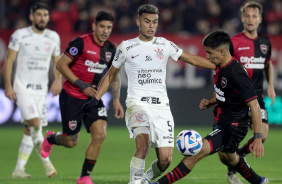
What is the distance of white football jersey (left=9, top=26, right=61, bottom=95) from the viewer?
35.1 feet

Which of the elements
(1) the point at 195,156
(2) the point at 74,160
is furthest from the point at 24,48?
(1) the point at 195,156

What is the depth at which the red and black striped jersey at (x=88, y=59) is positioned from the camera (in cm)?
935

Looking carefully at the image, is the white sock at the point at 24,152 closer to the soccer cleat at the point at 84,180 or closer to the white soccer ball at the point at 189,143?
the soccer cleat at the point at 84,180

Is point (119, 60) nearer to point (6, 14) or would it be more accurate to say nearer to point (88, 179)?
point (88, 179)

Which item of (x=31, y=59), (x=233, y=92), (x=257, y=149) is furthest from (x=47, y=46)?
(x=257, y=149)

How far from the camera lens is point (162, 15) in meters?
18.7

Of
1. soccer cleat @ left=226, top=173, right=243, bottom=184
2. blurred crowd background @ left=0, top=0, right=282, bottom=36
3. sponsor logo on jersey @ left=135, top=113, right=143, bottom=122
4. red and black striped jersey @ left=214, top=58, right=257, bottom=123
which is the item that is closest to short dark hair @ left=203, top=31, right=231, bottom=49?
red and black striped jersey @ left=214, top=58, right=257, bottom=123

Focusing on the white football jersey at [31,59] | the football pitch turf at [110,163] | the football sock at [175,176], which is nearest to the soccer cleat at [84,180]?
the football pitch turf at [110,163]

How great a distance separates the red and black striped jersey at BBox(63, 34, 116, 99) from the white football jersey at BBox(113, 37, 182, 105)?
4.07 ft

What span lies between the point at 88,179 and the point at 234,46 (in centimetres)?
304

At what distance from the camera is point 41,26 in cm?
→ 1083

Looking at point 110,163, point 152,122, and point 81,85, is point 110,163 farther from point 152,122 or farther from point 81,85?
point 152,122

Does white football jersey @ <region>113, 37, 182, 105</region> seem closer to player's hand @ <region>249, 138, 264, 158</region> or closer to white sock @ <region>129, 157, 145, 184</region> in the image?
white sock @ <region>129, 157, 145, 184</region>

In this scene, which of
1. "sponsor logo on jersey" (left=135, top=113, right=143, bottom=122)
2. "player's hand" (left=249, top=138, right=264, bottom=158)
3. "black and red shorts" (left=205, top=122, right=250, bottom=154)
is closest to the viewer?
"player's hand" (left=249, top=138, right=264, bottom=158)
